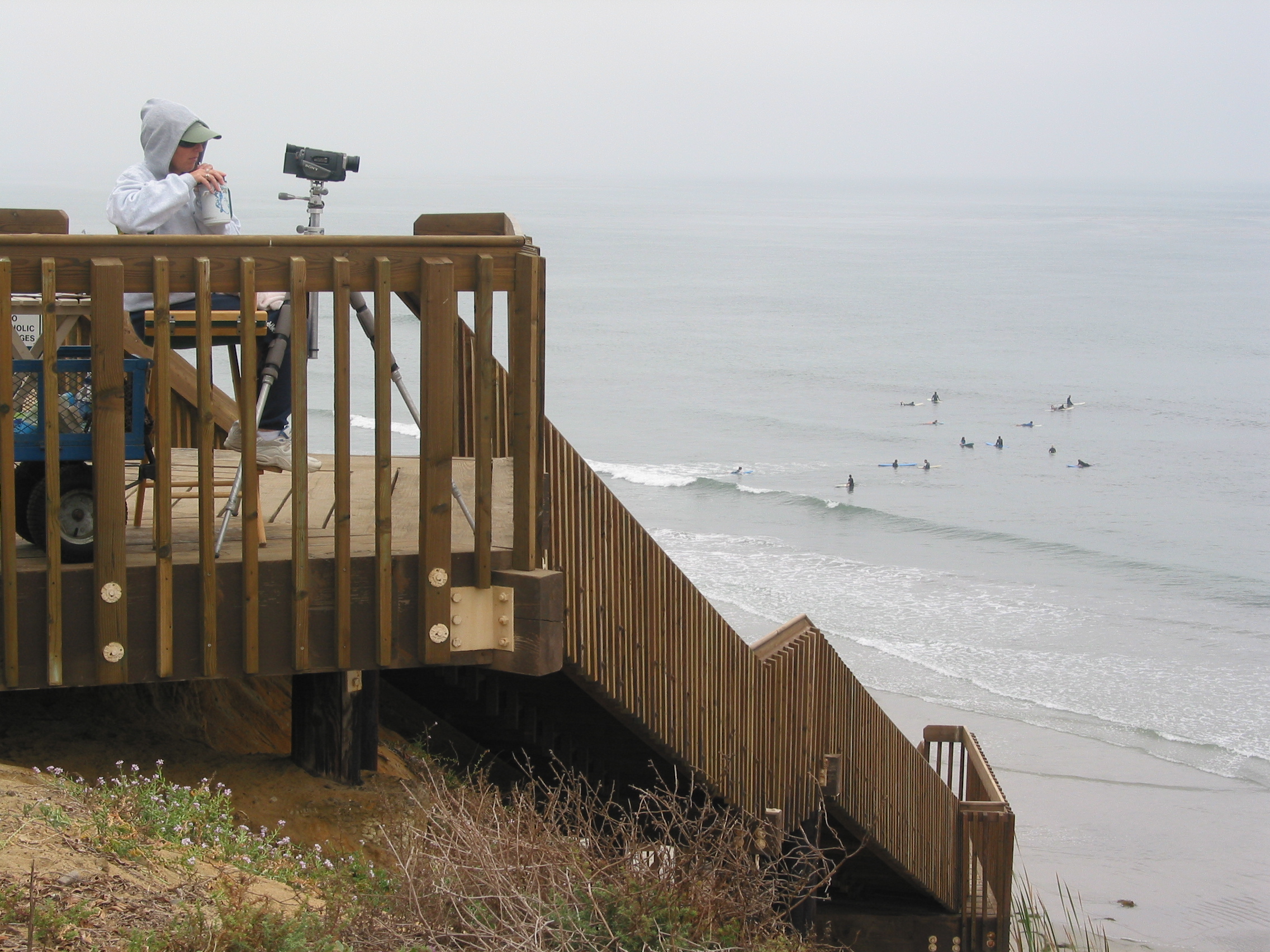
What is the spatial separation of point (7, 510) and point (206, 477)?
59 cm

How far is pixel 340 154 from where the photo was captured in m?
5.41

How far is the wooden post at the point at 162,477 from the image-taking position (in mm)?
4324

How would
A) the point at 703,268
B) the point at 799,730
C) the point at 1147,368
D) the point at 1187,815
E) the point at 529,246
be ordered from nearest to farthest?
1. the point at 529,246
2. the point at 799,730
3. the point at 1187,815
4. the point at 1147,368
5. the point at 703,268

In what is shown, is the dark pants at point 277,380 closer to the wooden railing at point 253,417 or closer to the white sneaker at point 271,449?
the white sneaker at point 271,449

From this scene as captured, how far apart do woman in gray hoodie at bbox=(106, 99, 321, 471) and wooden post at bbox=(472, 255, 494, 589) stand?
2.72 ft

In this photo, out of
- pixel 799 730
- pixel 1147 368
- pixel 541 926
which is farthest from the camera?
pixel 1147 368

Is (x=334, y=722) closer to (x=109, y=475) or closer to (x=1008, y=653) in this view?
(x=109, y=475)

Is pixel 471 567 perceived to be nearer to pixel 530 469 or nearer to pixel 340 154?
pixel 530 469

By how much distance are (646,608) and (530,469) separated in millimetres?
1609

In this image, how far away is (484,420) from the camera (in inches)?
185

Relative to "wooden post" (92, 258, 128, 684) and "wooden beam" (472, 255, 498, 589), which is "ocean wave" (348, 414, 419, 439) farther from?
"wooden post" (92, 258, 128, 684)

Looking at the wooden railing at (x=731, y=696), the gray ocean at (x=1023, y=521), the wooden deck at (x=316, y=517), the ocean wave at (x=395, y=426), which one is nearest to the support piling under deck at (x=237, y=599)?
the wooden deck at (x=316, y=517)

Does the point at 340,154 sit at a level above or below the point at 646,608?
above

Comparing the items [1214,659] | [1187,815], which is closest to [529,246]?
[1187,815]
